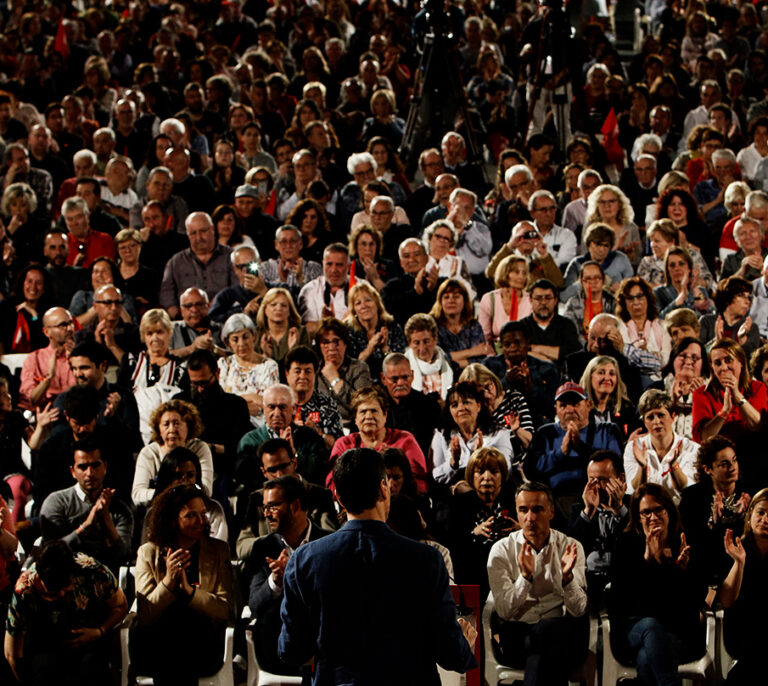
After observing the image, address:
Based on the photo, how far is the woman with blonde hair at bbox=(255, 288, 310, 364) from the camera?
776 cm

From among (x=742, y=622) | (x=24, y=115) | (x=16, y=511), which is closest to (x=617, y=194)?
(x=742, y=622)

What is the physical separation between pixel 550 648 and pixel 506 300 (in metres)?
3.26

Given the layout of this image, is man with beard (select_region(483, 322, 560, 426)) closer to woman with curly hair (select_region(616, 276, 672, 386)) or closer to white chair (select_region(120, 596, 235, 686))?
woman with curly hair (select_region(616, 276, 672, 386))

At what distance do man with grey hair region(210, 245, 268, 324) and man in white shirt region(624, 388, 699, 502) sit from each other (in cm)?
289

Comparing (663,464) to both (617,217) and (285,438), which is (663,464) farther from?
(617,217)

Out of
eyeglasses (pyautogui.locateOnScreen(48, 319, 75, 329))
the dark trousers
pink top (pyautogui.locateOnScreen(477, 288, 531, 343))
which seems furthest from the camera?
pink top (pyautogui.locateOnScreen(477, 288, 531, 343))

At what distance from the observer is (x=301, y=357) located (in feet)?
23.2

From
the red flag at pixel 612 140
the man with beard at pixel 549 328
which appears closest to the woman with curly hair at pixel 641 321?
the man with beard at pixel 549 328

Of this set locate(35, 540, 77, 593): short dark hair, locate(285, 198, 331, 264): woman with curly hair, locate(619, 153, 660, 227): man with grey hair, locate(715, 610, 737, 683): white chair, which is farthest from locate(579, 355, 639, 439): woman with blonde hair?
locate(619, 153, 660, 227): man with grey hair

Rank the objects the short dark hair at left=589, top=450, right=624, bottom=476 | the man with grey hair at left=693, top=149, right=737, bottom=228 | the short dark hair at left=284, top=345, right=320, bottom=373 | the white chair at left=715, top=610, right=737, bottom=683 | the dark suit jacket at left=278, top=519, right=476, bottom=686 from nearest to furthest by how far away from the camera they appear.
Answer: the dark suit jacket at left=278, top=519, right=476, bottom=686
the white chair at left=715, top=610, right=737, bottom=683
the short dark hair at left=589, top=450, right=624, bottom=476
the short dark hair at left=284, top=345, right=320, bottom=373
the man with grey hair at left=693, top=149, right=737, bottom=228

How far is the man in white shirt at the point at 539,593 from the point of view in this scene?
17.7 feet

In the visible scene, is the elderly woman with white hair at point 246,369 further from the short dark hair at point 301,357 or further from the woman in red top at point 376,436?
the woman in red top at point 376,436

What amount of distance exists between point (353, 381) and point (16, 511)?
6.77 ft

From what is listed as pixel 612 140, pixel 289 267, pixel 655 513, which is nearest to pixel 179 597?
pixel 655 513
